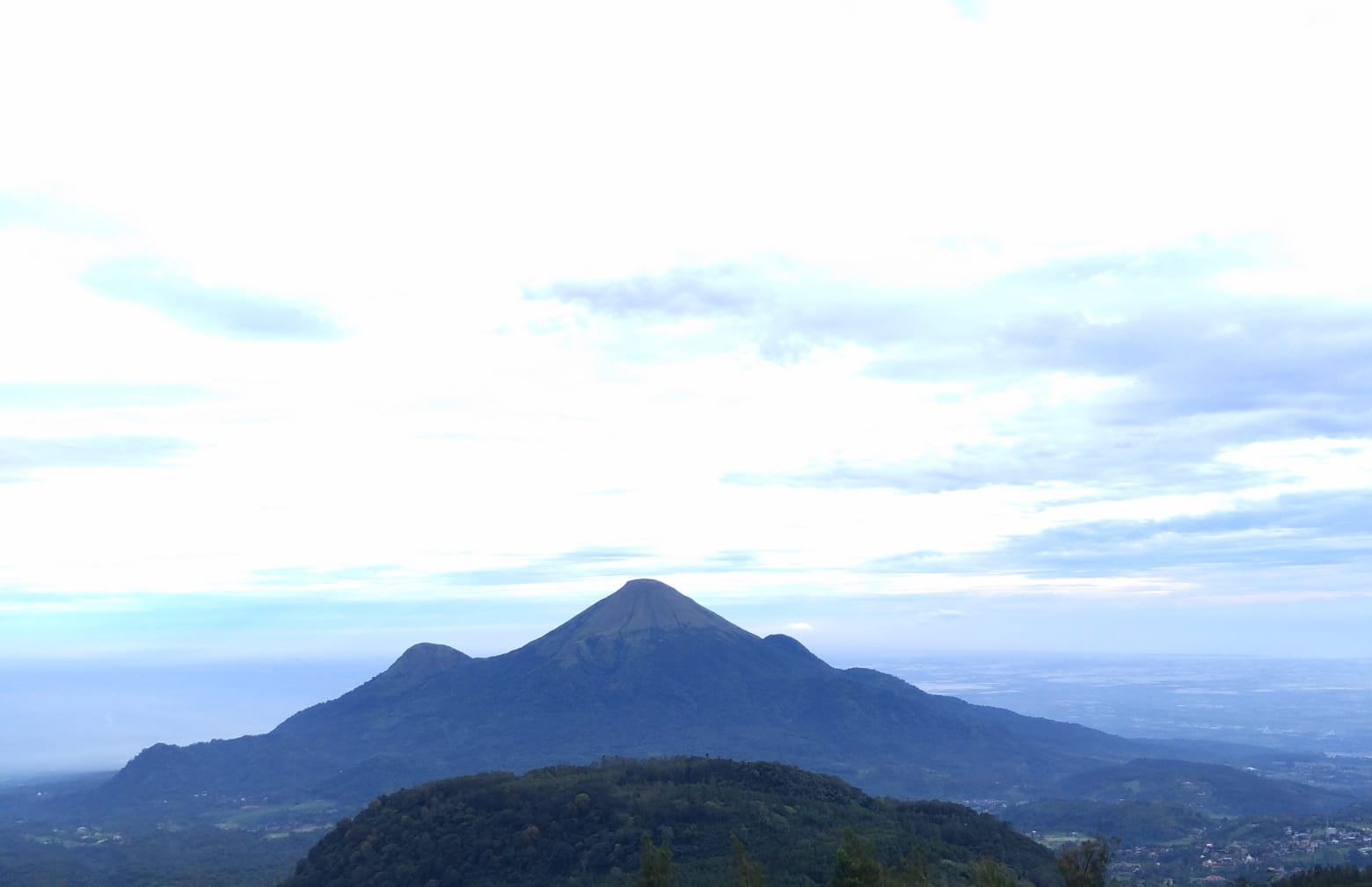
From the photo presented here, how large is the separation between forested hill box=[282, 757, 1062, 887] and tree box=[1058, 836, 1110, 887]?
81.0ft

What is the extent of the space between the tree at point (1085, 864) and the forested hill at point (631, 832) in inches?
972

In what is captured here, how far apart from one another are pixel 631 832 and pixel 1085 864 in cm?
4791

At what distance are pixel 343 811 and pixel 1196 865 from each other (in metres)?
136

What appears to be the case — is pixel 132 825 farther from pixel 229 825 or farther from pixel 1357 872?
pixel 1357 872

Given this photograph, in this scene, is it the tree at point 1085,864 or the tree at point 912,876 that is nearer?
the tree at point 1085,864

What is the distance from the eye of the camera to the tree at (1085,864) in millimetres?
50125

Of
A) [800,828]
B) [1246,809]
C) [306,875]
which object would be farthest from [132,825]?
[1246,809]

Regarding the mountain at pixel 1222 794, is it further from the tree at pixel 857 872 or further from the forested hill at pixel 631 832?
the tree at pixel 857 872

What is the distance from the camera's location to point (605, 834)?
301 ft

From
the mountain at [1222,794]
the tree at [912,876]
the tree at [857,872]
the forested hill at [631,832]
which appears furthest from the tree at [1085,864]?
the mountain at [1222,794]

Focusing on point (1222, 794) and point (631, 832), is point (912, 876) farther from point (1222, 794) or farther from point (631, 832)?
point (1222, 794)

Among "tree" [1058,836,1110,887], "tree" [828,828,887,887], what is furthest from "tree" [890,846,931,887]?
"tree" [1058,836,1110,887]

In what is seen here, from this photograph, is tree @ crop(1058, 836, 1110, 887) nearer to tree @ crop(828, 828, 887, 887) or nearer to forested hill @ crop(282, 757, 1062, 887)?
tree @ crop(828, 828, 887, 887)

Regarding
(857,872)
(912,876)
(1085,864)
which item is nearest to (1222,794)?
(912,876)
